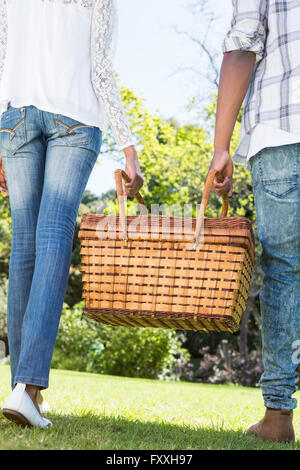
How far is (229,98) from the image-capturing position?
230 centimetres

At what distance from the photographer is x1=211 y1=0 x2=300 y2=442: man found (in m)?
2.23

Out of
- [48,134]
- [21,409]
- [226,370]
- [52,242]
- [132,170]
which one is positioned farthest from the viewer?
[226,370]

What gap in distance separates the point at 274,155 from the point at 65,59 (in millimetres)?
946

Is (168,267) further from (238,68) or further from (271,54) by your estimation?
(271,54)

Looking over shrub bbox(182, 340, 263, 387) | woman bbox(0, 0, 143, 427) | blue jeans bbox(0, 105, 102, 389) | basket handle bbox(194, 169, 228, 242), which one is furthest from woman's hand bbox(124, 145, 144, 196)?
shrub bbox(182, 340, 263, 387)

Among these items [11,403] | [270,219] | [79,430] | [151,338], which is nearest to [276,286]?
[270,219]

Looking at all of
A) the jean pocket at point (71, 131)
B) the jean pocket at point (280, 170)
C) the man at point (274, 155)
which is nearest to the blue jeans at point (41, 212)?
the jean pocket at point (71, 131)

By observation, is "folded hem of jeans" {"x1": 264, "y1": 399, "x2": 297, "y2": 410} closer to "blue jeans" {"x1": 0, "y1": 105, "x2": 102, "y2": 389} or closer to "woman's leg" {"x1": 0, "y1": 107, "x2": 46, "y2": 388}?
"blue jeans" {"x1": 0, "y1": 105, "x2": 102, "y2": 389}

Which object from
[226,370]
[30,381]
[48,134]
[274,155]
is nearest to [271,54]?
[274,155]

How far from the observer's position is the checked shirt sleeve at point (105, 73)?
2.36 m

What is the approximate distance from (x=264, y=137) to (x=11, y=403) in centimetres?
140

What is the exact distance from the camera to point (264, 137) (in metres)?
2.28

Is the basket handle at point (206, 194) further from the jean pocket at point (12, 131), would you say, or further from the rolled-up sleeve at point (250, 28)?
the jean pocket at point (12, 131)

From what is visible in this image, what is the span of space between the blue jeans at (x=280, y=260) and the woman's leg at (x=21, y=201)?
35.6 inches
